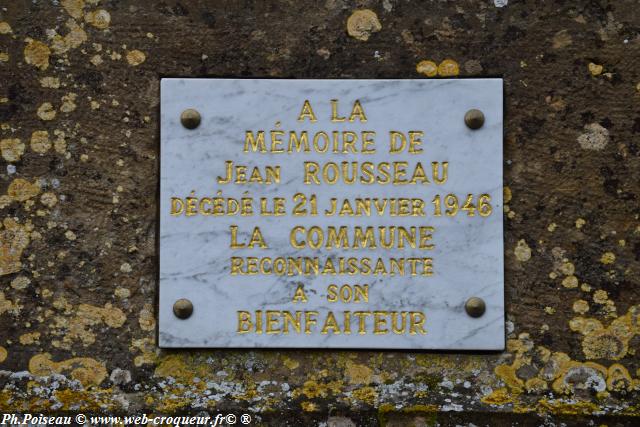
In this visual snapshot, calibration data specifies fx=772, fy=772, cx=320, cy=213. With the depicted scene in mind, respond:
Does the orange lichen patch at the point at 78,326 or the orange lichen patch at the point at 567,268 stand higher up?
the orange lichen patch at the point at 567,268

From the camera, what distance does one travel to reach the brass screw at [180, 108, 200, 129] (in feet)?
8.62

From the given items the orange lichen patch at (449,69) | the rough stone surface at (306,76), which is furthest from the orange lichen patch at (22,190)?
the orange lichen patch at (449,69)

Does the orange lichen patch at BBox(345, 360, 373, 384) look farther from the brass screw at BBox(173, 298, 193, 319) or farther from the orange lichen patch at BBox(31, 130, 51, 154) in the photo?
the orange lichen patch at BBox(31, 130, 51, 154)

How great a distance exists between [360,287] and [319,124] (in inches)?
22.5

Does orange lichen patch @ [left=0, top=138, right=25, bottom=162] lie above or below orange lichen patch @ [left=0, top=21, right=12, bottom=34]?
below

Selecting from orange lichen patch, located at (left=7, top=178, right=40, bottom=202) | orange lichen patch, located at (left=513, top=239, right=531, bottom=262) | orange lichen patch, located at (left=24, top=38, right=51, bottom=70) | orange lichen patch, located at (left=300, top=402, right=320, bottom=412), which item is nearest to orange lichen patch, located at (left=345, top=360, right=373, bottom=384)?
orange lichen patch, located at (left=300, top=402, right=320, bottom=412)

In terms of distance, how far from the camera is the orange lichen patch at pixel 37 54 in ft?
8.70

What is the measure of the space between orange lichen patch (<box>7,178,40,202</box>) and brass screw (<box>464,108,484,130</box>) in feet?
4.86

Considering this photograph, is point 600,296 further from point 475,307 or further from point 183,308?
point 183,308

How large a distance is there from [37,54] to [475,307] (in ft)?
5.65

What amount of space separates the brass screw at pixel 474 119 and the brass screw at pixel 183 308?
1122 mm

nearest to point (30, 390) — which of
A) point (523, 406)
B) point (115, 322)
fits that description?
point (115, 322)

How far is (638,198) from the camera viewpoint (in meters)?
2.61

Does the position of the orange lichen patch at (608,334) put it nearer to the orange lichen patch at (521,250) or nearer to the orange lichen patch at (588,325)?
the orange lichen patch at (588,325)
